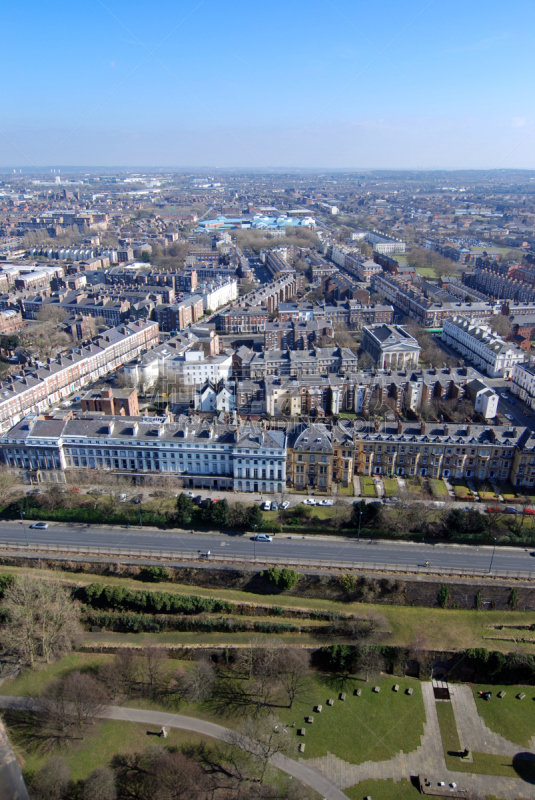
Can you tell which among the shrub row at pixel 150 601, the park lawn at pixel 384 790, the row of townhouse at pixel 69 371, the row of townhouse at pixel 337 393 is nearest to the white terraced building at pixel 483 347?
the row of townhouse at pixel 337 393

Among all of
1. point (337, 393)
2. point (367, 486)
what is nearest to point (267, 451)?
point (367, 486)

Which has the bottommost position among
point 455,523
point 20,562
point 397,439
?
point 20,562

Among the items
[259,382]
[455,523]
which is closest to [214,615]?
[455,523]

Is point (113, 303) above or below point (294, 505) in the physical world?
above

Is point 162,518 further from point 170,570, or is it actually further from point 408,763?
point 408,763

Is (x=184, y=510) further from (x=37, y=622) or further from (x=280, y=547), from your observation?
(x=37, y=622)

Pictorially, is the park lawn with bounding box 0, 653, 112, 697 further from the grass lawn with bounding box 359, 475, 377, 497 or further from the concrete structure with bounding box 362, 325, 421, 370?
the concrete structure with bounding box 362, 325, 421, 370

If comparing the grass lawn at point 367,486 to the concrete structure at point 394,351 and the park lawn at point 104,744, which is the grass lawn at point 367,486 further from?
the concrete structure at point 394,351
